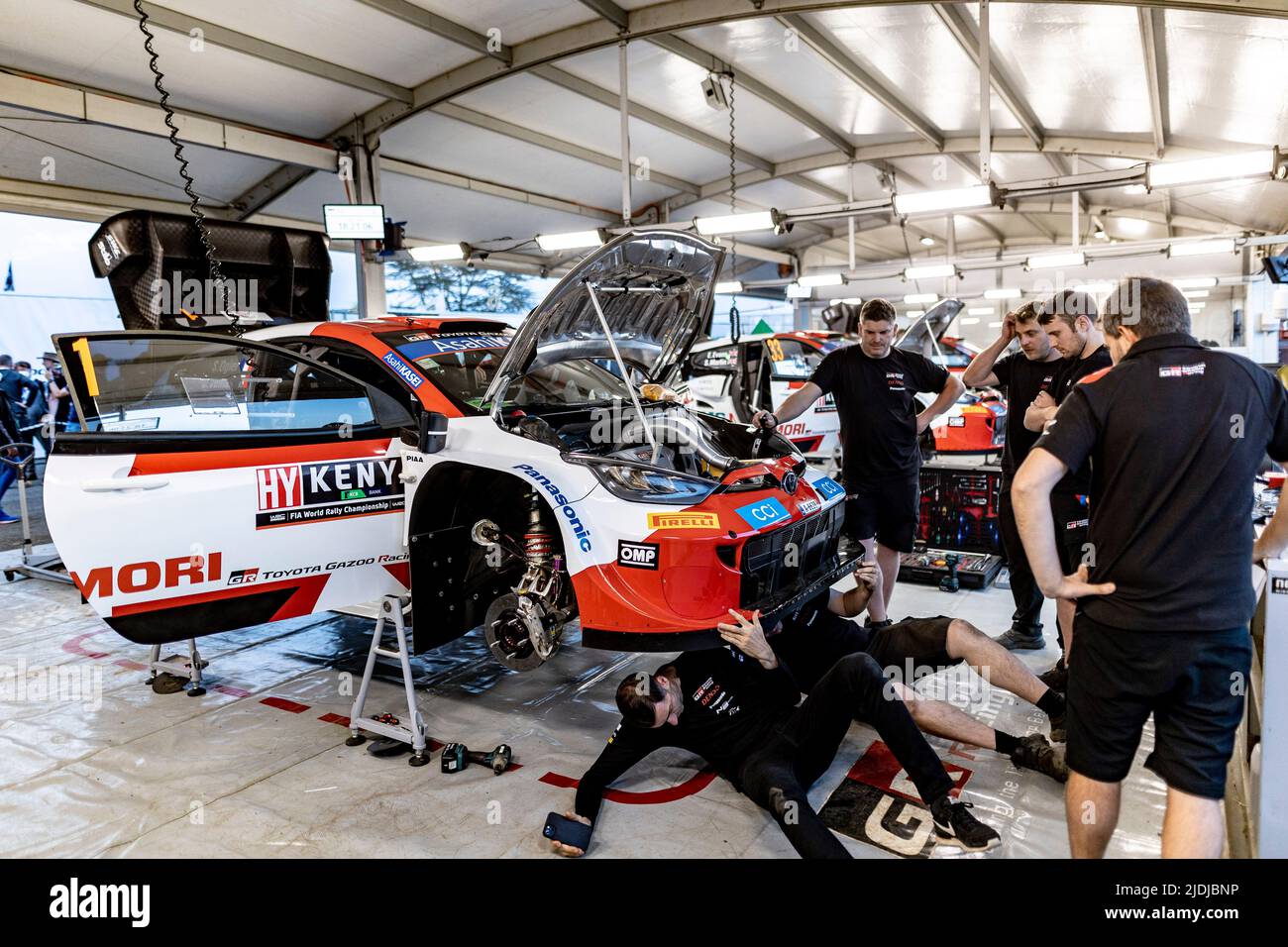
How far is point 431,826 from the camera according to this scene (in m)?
2.58

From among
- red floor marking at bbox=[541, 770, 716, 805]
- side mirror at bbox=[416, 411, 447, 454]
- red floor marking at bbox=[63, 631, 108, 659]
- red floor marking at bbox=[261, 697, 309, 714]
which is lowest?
red floor marking at bbox=[541, 770, 716, 805]

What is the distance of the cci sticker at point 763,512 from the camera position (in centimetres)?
288

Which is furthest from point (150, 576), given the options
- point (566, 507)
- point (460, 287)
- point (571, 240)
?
point (460, 287)

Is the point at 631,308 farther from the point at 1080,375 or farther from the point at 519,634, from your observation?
the point at 1080,375

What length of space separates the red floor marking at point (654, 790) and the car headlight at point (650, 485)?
98 cm

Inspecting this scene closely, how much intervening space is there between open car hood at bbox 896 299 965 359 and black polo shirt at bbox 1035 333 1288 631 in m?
5.79

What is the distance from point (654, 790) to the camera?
278 centimetres

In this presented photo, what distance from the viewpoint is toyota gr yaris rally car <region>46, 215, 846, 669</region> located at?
2.77m

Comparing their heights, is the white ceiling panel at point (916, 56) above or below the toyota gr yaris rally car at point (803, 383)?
above

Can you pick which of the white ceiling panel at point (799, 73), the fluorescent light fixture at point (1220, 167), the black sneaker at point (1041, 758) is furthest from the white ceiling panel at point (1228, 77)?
the black sneaker at point (1041, 758)

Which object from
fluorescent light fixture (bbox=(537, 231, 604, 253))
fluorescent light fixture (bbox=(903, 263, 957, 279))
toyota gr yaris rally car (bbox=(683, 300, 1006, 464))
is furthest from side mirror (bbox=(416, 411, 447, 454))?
fluorescent light fixture (bbox=(903, 263, 957, 279))

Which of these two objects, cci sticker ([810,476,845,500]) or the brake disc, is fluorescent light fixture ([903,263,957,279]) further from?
the brake disc

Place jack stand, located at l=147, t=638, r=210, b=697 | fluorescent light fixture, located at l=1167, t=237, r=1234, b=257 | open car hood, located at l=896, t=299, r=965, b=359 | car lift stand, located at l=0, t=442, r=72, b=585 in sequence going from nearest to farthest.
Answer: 1. jack stand, located at l=147, t=638, r=210, b=697
2. car lift stand, located at l=0, t=442, r=72, b=585
3. open car hood, located at l=896, t=299, r=965, b=359
4. fluorescent light fixture, located at l=1167, t=237, r=1234, b=257
